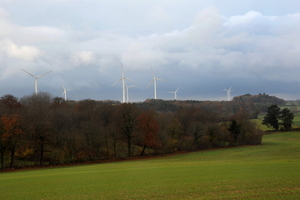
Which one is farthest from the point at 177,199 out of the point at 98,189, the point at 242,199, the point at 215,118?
the point at 215,118

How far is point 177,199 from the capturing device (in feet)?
56.8

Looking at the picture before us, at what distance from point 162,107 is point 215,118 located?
50268 mm

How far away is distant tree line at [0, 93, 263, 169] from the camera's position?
6028cm

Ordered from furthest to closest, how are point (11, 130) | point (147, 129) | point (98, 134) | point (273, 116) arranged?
point (273, 116) < point (147, 129) < point (98, 134) < point (11, 130)

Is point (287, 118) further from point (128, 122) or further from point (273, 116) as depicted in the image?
point (128, 122)

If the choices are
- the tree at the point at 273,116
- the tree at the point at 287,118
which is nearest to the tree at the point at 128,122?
the tree at the point at 273,116

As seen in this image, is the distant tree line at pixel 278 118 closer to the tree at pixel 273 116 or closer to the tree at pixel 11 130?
A: the tree at pixel 273 116

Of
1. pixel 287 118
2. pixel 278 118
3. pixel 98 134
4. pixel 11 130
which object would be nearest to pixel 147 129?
pixel 98 134

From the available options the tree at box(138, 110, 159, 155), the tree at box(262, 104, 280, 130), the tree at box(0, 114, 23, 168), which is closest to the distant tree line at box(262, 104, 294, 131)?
the tree at box(262, 104, 280, 130)

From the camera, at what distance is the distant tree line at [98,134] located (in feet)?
198

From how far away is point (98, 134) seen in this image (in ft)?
232

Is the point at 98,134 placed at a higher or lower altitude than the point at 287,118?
lower

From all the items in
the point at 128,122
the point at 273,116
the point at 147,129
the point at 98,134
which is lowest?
the point at 98,134

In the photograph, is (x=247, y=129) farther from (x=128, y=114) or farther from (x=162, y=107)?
(x=162, y=107)
